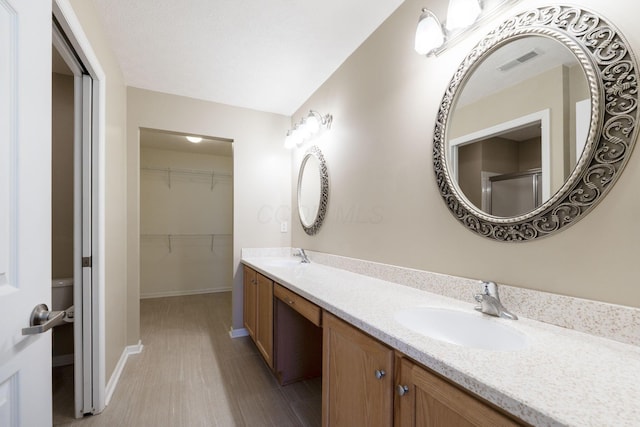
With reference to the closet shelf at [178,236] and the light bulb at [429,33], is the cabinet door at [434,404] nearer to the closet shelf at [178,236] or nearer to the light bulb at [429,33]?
the light bulb at [429,33]

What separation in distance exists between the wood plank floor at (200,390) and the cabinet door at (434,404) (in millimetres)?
1024

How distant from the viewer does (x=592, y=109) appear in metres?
0.80

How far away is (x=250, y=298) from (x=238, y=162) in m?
1.37

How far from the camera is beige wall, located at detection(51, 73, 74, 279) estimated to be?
2.15 m

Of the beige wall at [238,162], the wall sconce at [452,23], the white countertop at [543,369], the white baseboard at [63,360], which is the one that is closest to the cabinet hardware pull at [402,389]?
the white countertop at [543,369]

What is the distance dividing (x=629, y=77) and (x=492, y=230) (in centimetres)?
57

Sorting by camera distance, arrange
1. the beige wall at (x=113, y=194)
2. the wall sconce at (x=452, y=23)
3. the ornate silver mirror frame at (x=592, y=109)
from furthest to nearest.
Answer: the beige wall at (x=113, y=194) → the wall sconce at (x=452, y=23) → the ornate silver mirror frame at (x=592, y=109)

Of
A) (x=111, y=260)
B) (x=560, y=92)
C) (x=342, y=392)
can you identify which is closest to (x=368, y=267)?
(x=342, y=392)

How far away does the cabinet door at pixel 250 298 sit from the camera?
2.29 meters

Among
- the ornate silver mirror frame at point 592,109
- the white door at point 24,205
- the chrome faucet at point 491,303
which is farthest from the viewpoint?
the chrome faucet at point 491,303

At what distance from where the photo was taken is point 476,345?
0.97 meters

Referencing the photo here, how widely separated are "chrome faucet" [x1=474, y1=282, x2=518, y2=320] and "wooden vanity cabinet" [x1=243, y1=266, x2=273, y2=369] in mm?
1297

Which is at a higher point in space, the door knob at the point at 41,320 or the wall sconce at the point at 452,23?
the wall sconce at the point at 452,23

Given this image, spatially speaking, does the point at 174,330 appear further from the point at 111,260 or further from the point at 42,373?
the point at 42,373
